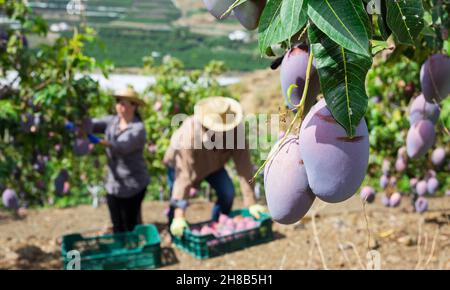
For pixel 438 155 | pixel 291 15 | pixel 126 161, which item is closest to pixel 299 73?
pixel 291 15

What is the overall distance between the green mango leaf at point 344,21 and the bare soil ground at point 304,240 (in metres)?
2.17

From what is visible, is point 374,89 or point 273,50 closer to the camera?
point 273,50

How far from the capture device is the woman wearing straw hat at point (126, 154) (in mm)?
3473

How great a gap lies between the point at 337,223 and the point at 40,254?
7.49 feet

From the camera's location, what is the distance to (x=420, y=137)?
186 centimetres

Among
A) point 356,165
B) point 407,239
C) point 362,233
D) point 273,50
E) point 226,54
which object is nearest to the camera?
point 356,165

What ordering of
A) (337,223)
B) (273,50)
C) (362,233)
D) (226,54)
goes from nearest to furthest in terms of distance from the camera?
(273,50)
(362,233)
(337,223)
(226,54)

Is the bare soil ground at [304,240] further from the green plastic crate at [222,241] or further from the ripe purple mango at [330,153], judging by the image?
the ripe purple mango at [330,153]

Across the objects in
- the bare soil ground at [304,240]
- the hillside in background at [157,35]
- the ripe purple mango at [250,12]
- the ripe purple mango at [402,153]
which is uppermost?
the hillside in background at [157,35]

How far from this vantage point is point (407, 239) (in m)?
3.56

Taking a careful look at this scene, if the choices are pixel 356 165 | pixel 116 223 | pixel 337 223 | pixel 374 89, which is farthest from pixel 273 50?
pixel 337 223

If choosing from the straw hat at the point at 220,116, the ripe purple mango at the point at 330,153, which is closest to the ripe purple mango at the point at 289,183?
the ripe purple mango at the point at 330,153

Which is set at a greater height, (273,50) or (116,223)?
(273,50)

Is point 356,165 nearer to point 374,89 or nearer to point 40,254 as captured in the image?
point 374,89
